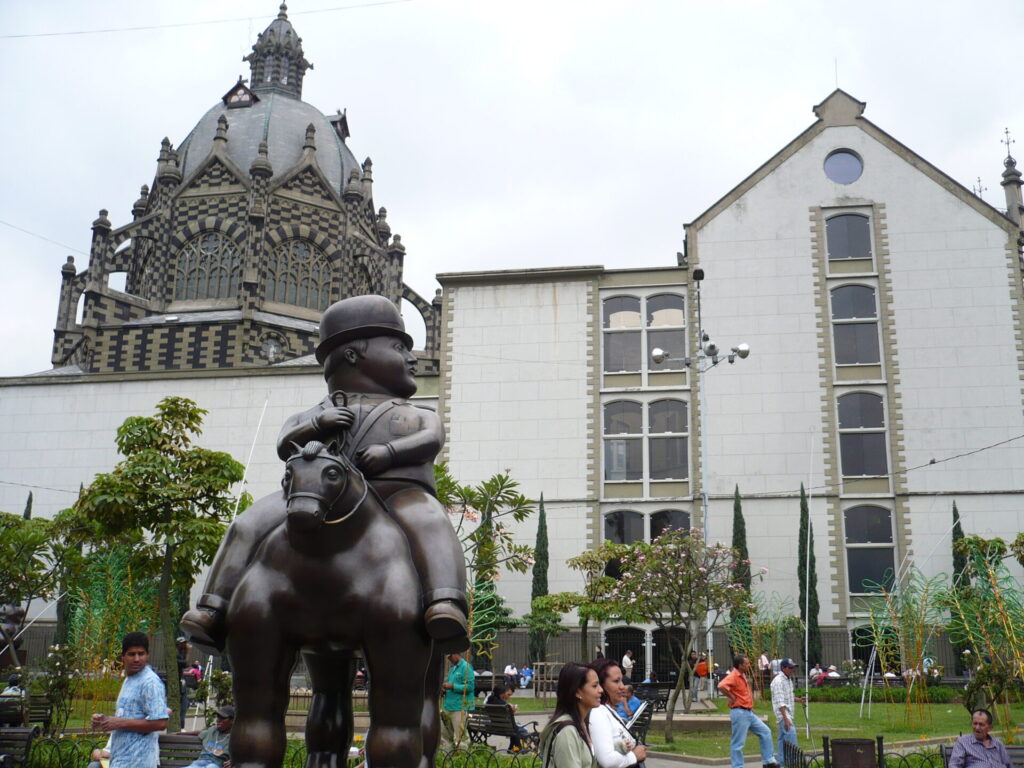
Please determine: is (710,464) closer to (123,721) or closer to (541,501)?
Answer: (541,501)

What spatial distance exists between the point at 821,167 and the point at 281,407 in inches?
906

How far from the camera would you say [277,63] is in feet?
216

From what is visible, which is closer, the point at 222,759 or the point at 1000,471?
the point at 222,759

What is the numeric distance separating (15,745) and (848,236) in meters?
34.3

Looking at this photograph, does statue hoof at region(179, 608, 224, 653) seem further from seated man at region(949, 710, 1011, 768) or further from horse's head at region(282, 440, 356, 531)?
seated man at region(949, 710, 1011, 768)

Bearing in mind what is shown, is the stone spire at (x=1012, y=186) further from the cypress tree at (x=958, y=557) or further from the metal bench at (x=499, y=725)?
the metal bench at (x=499, y=725)

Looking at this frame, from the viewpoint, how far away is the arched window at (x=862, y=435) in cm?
3612

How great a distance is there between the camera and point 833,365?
36.9 m

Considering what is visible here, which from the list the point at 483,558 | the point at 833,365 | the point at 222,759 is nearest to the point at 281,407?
the point at 483,558

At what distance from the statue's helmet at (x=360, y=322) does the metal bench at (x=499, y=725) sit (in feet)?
34.8

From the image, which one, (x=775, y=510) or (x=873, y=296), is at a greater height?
(x=873, y=296)

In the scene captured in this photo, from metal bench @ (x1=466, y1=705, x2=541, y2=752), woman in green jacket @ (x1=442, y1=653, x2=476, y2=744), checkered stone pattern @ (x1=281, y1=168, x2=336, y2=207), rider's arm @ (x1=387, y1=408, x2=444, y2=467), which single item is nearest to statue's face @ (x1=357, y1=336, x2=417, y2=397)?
rider's arm @ (x1=387, y1=408, x2=444, y2=467)

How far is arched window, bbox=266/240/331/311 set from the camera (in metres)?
51.1

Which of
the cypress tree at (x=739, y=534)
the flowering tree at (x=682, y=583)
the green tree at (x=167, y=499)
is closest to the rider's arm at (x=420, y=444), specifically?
the green tree at (x=167, y=499)
